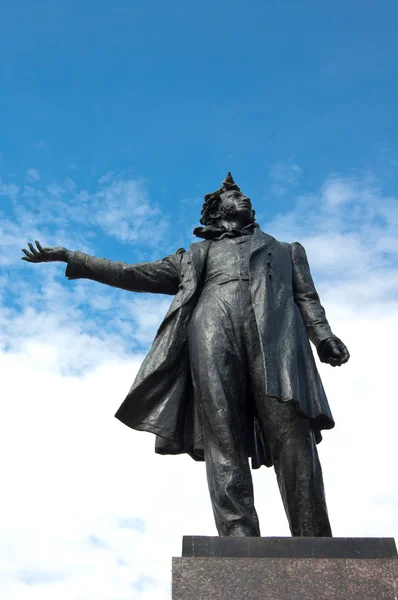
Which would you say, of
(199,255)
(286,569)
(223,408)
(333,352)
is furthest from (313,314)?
(286,569)

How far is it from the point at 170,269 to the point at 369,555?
3820mm

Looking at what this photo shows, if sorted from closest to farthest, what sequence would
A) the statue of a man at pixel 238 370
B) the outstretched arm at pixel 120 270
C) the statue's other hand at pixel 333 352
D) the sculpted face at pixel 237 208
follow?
the statue of a man at pixel 238 370, the statue's other hand at pixel 333 352, the outstretched arm at pixel 120 270, the sculpted face at pixel 237 208

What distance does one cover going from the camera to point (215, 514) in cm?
680

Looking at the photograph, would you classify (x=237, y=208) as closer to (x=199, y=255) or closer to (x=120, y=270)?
(x=199, y=255)

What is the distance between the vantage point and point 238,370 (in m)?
7.39

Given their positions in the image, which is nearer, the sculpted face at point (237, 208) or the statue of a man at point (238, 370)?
the statue of a man at point (238, 370)

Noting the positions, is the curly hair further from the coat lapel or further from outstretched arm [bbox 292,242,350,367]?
outstretched arm [bbox 292,242,350,367]

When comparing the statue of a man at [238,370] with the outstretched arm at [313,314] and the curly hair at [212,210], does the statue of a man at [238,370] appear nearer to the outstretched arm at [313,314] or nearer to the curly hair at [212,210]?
the outstretched arm at [313,314]

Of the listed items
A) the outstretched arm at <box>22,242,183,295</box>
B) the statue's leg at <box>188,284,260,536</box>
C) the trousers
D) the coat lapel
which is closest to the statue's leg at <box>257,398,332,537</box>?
the trousers

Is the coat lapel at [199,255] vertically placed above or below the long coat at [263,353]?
above

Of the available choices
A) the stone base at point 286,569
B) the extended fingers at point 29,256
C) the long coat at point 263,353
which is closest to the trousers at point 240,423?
the long coat at point 263,353

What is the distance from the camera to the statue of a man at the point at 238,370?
6.84 m

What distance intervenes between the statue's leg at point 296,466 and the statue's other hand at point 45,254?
9.63 ft

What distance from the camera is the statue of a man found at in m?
6.84
